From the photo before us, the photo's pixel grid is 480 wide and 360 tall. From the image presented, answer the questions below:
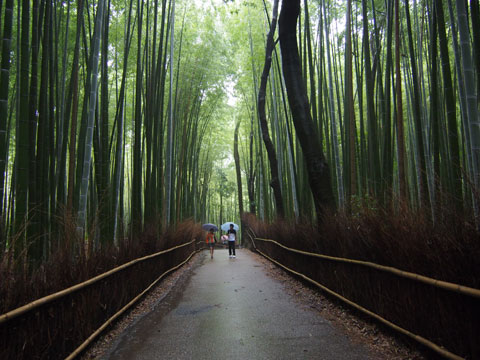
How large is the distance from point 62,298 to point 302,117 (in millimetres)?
3335

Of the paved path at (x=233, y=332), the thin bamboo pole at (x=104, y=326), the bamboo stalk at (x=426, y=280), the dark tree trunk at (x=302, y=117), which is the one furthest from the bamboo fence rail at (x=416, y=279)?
the thin bamboo pole at (x=104, y=326)

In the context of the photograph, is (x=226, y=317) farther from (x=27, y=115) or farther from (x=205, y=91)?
(x=205, y=91)

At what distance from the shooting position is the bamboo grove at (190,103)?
2.64 metres

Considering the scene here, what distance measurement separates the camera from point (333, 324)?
110 inches

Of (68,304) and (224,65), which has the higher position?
(224,65)

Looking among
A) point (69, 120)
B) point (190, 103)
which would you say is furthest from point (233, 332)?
point (190, 103)

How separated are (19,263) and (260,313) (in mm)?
2009

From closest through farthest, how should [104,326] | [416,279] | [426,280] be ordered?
[426,280] < [416,279] < [104,326]

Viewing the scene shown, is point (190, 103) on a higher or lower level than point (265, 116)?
higher

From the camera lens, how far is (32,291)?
183 centimetres

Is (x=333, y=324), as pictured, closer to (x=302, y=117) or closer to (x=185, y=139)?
(x=302, y=117)

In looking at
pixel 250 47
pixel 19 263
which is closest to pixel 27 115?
pixel 19 263

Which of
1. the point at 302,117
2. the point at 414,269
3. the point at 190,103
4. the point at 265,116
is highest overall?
the point at 190,103

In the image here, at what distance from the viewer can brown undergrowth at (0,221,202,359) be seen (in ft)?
5.33
